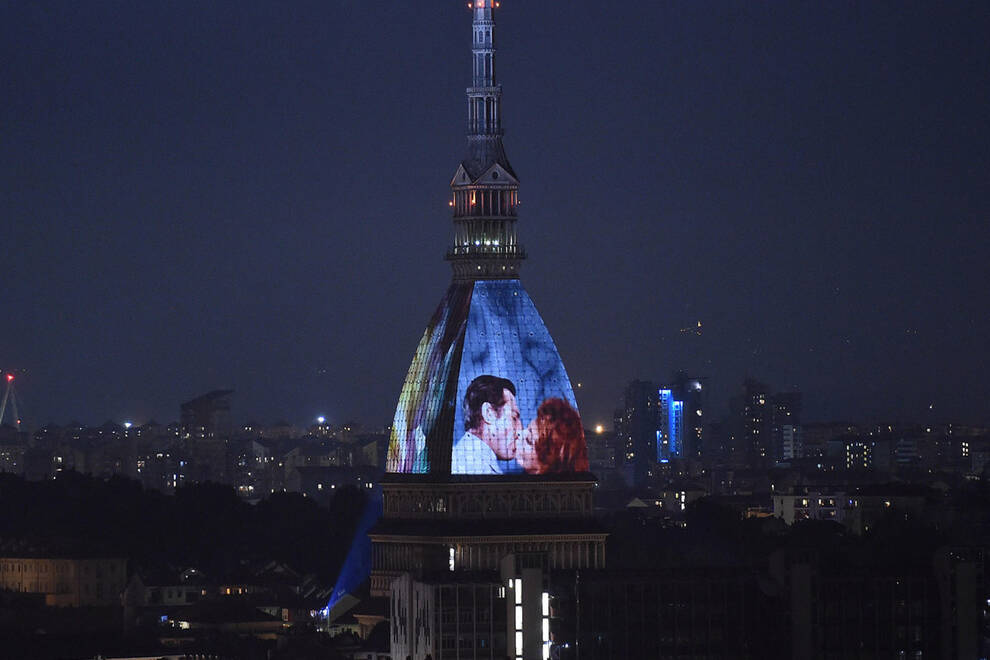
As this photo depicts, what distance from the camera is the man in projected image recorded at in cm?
12012

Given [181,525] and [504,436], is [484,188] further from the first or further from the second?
[181,525]

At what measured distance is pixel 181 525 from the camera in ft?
561

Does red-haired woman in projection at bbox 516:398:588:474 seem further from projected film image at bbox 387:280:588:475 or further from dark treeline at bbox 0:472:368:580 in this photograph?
dark treeline at bbox 0:472:368:580

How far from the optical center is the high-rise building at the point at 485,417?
12000 centimetres

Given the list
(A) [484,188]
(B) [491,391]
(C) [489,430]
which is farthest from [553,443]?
(A) [484,188]

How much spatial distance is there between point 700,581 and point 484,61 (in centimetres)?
2194

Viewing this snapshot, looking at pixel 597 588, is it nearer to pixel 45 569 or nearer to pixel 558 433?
pixel 558 433

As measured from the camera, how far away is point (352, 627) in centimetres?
12188

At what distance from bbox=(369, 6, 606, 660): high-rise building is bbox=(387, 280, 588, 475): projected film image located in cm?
3

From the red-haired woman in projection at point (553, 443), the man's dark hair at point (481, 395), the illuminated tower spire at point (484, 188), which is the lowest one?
the red-haired woman in projection at point (553, 443)

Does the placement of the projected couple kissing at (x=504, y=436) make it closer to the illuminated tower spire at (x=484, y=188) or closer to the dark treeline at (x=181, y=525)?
the illuminated tower spire at (x=484, y=188)

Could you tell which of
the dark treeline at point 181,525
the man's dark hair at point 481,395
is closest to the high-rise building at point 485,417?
the man's dark hair at point 481,395

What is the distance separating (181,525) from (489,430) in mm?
52176

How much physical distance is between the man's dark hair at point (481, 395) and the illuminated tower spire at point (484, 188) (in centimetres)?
305
